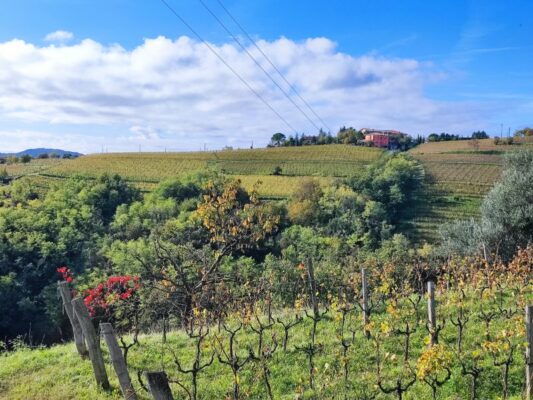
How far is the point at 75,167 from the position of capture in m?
82.3

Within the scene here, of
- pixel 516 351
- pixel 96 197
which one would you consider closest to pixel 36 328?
pixel 96 197

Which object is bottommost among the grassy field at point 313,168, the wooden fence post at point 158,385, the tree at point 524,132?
the wooden fence post at point 158,385

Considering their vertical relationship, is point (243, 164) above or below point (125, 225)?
above

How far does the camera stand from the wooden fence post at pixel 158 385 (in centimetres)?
368

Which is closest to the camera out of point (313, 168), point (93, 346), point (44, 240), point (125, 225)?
point (93, 346)

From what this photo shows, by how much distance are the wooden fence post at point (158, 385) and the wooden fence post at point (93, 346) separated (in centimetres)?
355

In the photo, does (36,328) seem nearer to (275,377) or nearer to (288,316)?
(288,316)

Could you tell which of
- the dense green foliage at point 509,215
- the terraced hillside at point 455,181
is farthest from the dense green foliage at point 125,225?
the dense green foliage at point 509,215

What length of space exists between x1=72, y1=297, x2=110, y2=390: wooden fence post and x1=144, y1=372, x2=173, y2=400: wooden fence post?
355cm

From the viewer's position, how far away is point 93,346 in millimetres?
6762

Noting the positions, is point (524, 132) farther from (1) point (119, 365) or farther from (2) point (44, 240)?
(1) point (119, 365)

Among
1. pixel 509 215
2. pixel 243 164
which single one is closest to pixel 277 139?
pixel 243 164

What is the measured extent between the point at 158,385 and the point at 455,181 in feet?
215

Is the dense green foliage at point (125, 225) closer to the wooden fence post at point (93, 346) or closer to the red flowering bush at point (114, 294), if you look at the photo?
the red flowering bush at point (114, 294)
